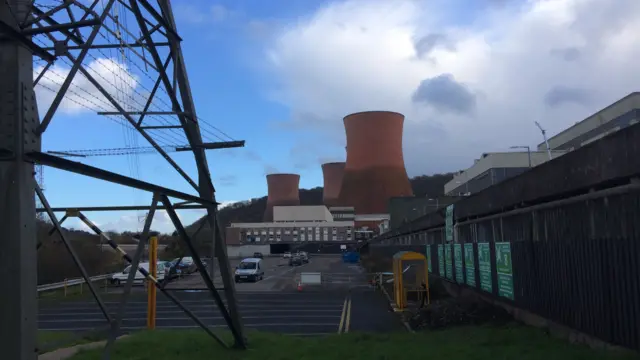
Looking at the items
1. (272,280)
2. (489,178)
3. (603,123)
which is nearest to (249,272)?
(272,280)

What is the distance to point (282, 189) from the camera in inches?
4510

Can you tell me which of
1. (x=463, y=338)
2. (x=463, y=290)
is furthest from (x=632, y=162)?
(x=463, y=290)

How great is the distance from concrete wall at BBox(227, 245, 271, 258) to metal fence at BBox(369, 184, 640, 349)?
85.8 metres

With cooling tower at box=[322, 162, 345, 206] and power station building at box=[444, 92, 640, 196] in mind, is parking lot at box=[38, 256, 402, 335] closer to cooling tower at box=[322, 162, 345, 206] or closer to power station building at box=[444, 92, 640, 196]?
power station building at box=[444, 92, 640, 196]

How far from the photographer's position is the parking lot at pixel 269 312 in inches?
611

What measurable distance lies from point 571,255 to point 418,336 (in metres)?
3.00

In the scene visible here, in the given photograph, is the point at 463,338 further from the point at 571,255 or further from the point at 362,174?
the point at 362,174

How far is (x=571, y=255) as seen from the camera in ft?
27.1

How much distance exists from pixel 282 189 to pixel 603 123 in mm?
77850

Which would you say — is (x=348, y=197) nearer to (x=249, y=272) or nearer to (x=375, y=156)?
(x=375, y=156)

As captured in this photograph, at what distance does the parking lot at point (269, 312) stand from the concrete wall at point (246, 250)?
70.4 meters

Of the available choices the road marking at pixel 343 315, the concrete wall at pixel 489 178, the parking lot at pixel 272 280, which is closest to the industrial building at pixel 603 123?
the concrete wall at pixel 489 178

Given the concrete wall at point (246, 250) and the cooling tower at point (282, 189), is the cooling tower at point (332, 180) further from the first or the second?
the concrete wall at point (246, 250)

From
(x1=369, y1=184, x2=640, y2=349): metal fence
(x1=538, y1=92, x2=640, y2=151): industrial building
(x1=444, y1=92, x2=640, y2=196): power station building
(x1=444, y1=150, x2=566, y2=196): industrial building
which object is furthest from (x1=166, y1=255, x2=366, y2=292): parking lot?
(x1=444, y1=150, x2=566, y2=196): industrial building
